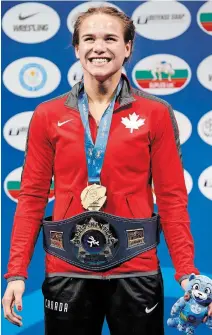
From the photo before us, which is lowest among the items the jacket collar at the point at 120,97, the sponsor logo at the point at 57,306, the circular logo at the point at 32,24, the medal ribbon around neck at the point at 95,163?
the sponsor logo at the point at 57,306

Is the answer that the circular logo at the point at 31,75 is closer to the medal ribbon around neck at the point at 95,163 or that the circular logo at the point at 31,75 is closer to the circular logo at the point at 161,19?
the circular logo at the point at 161,19

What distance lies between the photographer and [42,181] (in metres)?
2.23

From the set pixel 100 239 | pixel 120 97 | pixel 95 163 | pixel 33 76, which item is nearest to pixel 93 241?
pixel 100 239

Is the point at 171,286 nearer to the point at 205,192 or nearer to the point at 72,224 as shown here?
the point at 205,192

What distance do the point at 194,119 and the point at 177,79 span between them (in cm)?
22

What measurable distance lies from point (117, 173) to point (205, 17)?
1.45 meters

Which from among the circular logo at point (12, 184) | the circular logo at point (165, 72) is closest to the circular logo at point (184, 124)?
the circular logo at point (165, 72)

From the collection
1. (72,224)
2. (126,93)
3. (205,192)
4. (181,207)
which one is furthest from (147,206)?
(205,192)

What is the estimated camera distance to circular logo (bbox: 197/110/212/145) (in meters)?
3.28

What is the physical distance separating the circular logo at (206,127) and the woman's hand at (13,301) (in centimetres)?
147

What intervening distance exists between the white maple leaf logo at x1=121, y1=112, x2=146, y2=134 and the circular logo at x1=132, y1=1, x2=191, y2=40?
1.22 m

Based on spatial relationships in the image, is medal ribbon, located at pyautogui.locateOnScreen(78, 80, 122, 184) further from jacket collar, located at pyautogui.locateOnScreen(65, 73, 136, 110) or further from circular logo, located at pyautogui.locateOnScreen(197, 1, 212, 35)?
circular logo, located at pyautogui.locateOnScreen(197, 1, 212, 35)

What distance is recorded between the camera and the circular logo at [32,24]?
10.8ft

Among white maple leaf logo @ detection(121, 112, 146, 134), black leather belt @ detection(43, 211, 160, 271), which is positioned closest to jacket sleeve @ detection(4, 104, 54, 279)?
black leather belt @ detection(43, 211, 160, 271)
